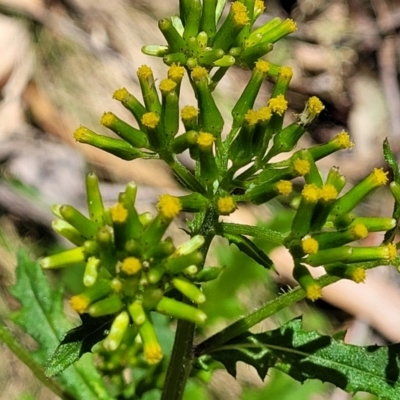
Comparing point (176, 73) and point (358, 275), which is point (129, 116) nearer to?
point (176, 73)

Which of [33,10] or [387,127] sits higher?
[33,10]

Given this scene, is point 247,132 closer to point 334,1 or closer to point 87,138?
point 87,138

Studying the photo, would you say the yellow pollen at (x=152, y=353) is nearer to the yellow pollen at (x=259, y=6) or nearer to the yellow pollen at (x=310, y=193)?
the yellow pollen at (x=310, y=193)

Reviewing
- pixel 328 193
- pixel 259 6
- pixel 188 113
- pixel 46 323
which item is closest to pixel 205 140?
pixel 188 113

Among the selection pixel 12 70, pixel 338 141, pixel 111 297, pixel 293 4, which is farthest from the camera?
pixel 293 4

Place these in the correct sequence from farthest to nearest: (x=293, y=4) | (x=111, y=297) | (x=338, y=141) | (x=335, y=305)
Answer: (x=293, y=4), (x=335, y=305), (x=338, y=141), (x=111, y=297)

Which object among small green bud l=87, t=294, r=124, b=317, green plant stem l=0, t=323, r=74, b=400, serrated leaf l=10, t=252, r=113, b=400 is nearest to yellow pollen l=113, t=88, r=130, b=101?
small green bud l=87, t=294, r=124, b=317

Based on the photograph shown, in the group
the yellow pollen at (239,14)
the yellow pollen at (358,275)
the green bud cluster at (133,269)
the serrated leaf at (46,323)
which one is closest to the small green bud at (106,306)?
the green bud cluster at (133,269)

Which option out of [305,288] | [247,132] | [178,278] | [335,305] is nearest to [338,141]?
[247,132]
